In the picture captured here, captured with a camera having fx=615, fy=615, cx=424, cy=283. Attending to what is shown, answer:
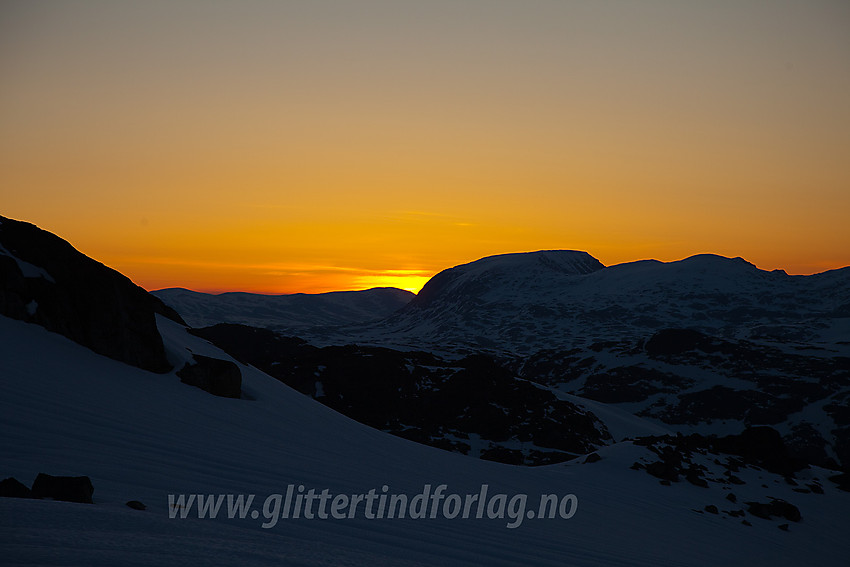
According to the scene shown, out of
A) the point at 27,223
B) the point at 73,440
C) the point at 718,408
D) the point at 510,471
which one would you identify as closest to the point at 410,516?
the point at 73,440

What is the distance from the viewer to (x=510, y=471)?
15.8 meters

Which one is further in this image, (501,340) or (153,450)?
(501,340)

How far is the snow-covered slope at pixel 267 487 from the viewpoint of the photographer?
4934mm

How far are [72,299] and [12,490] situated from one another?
1110 centimetres

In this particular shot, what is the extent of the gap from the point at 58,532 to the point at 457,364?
214 feet

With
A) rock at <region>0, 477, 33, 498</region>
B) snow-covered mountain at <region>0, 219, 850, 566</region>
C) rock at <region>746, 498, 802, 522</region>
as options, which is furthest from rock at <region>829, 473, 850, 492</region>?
rock at <region>0, 477, 33, 498</region>

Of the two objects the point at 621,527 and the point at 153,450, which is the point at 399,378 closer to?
the point at 621,527

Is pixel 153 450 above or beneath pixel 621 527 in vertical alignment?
above

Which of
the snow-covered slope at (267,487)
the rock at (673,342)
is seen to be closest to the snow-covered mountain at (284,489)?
the snow-covered slope at (267,487)

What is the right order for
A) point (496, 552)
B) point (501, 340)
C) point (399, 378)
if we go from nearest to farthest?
point (496, 552)
point (399, 378)
point (501, 340)

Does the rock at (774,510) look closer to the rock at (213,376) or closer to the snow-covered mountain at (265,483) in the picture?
the snow-covered mountain at (265,483)

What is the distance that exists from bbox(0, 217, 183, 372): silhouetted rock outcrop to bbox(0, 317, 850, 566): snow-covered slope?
55 centimetres

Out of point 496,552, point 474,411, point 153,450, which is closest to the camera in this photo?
point 496,552

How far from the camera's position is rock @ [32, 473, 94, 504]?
539cm
